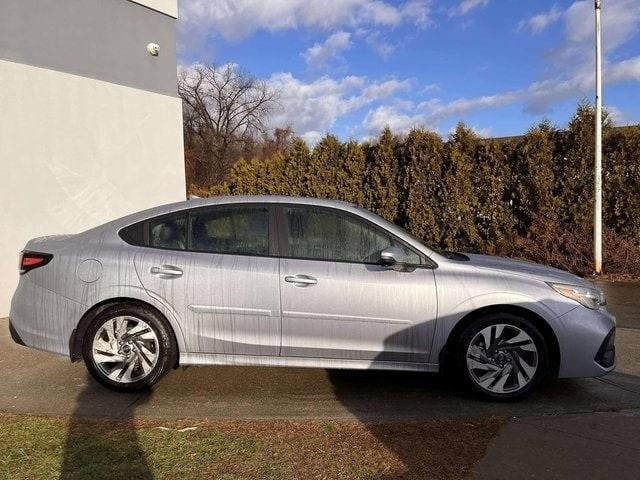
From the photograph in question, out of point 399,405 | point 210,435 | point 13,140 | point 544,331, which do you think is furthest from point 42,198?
point 544,331

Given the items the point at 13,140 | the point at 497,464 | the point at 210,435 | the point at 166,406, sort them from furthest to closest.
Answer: the point at 13,140 → the point at 166,406 → the point at 210,435 → the point at 497,464

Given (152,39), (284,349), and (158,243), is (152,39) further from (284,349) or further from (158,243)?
(284,349)

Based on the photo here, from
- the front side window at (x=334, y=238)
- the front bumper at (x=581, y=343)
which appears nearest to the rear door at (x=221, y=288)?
the front side window at (x=334, y=238)

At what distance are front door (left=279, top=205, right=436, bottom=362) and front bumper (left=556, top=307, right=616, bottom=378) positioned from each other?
0.98m

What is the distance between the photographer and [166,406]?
4.08 meters

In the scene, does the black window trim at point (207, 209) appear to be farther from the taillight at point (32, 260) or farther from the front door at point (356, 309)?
the taillight at point (32, 260)

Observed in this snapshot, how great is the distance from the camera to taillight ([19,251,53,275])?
437 centimetres

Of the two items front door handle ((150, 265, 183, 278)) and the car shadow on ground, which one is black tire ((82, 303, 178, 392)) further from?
front door handle ((150, 265, 183, 278))

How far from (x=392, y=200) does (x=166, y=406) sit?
7.81 meters

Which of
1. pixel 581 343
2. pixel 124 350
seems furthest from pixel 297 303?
pixel 581 343

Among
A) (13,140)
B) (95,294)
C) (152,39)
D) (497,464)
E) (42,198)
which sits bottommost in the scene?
(497,464)

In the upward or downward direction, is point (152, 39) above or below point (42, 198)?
above

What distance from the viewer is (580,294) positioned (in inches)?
162

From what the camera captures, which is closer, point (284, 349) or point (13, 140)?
point (284, 349)
